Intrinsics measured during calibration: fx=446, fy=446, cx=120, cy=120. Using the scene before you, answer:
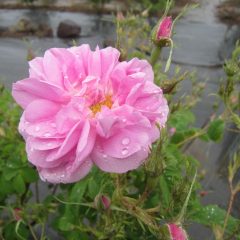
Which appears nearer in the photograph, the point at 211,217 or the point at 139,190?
the point at 211,217

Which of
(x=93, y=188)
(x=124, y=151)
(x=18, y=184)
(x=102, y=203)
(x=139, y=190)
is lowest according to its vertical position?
(x=18, y=184)

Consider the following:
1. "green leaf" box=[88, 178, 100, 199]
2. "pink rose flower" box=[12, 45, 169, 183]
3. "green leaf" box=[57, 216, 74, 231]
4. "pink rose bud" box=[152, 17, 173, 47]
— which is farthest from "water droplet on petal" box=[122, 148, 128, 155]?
"green leaf" box=[57, 216, 74, 231]

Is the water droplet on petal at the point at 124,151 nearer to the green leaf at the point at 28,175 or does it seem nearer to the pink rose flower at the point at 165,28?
the pink rose flower at the point at 165,28

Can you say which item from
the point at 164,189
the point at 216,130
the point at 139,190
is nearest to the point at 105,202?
the point at 164,189

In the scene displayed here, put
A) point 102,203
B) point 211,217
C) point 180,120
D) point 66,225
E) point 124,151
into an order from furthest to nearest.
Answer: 1. point 180,120
2. point 66,225
3. point 211,217
4. point 102,203
5. point 124,151

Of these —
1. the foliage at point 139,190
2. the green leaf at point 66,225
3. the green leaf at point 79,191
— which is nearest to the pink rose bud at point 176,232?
the foliage at point 139,190

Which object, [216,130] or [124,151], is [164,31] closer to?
[124,151]

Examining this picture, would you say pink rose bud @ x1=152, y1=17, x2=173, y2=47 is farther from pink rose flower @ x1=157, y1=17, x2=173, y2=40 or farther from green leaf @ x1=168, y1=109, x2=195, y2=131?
green leaf @ x1=168, y1=109, x2=195, y2=131

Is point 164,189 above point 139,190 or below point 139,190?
above
